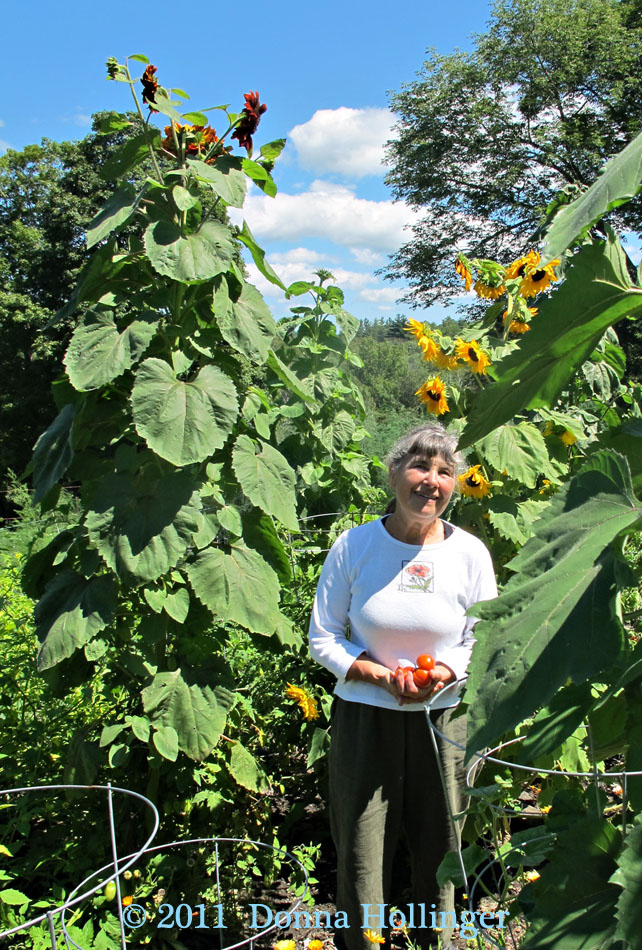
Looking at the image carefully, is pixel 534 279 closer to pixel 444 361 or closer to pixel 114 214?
pixel 444 361

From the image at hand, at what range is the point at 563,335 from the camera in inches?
27.8

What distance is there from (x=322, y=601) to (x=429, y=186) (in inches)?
844

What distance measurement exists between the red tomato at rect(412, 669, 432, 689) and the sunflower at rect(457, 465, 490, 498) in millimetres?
1055

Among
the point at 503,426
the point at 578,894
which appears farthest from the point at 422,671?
the point at 578,894

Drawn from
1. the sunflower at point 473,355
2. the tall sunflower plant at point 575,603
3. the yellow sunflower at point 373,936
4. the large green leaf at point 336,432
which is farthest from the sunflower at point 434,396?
the tall sunflower plant at point 575,603

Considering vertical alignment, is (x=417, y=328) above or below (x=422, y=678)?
above

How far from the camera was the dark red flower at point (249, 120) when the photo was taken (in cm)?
232

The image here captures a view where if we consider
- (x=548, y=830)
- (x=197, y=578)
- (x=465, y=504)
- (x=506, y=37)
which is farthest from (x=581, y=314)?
(x=506, y=37)

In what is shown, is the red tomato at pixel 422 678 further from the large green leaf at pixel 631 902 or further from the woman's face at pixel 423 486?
the large green leaf at pixel 631 902

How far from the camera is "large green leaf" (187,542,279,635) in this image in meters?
2.37

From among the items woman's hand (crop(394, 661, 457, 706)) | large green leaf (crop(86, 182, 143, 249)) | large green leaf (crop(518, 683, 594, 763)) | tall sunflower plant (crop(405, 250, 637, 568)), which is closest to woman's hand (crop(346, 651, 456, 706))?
woman's hand (crop(394, 661, 457, 706))

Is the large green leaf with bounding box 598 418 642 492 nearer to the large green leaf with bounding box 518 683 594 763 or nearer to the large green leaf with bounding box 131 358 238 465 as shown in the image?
the large green leaf with bounding box 518 683 594 763

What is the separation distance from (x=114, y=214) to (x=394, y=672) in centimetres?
157

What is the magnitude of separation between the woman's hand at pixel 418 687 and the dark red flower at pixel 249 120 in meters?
1.67
